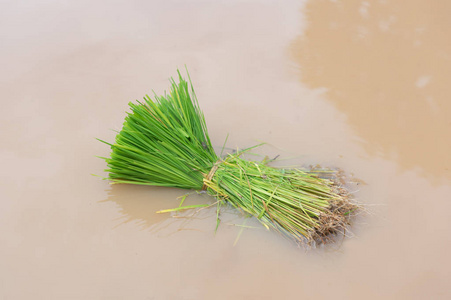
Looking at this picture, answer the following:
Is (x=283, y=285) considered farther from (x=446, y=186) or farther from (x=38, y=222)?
(x=38, y=222)

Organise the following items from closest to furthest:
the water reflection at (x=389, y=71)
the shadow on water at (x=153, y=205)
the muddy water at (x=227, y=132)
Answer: the muddy water at (x=227, y=132) → the shadow on water at (x=153, y=205) → the water reflection at (x=389, y=71)

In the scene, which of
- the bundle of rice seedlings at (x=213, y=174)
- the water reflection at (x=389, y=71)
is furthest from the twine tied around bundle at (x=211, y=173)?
the water reflection at (x=389, y=71)

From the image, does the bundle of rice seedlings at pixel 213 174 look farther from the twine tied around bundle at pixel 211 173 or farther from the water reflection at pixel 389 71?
the water reflection at pixel 389 71

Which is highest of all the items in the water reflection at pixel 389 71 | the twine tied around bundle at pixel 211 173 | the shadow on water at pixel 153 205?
the water reflection at pixel 389 71

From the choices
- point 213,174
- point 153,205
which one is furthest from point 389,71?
point 153,205

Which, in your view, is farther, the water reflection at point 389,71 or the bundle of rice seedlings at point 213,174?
the water reflection at point 389,71

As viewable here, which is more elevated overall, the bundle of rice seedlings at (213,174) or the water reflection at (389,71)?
the water reflection at (389,71)

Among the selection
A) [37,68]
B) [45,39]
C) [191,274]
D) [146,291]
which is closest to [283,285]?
[191,274]

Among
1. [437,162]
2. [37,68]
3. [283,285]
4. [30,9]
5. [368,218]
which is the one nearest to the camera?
[283,285]
